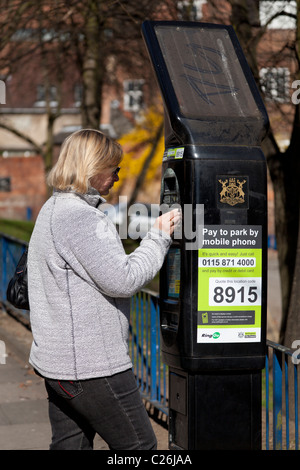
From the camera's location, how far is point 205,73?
355 centimetres

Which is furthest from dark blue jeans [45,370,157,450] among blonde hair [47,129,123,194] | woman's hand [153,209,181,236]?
A: blonde hair [47,129,123,194]

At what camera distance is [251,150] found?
3373 millimetres

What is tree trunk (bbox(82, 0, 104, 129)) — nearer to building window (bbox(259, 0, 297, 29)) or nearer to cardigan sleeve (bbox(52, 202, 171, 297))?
building window (bbox(259, 0, 297, 29))

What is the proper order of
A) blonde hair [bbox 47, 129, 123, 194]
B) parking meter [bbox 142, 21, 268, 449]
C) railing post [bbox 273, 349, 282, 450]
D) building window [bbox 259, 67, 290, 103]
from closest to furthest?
blonde hair [bbox 47, 129, 123, 194] → parking meter [bbox 142, 21, 268, 449] → railing post [bbox 273, 349, 282, 450] → building window [bbox 259, 67, 290, 103]

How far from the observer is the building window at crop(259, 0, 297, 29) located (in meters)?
7.57

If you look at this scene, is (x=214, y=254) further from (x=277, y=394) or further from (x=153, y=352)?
(x=153, y=352)

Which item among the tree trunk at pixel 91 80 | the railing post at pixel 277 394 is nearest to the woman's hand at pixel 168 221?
the railing post at pixel 277 394

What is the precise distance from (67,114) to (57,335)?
34.1 meters

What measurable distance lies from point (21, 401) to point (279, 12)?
4.28m

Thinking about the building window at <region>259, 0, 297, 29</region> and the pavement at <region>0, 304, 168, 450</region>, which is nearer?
the pavement at <region>0, 304, 168, 450</region>

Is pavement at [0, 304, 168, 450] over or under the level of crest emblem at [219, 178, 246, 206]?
under

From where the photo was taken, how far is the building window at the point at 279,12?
24.8 ft

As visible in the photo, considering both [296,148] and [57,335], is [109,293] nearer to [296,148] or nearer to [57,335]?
[57,335]

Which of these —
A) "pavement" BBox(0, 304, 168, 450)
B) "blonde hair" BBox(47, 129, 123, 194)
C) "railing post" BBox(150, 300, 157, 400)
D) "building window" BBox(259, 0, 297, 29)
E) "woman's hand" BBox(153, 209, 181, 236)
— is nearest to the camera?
"blonde hair" BBox(47, 129, 123, 194)
